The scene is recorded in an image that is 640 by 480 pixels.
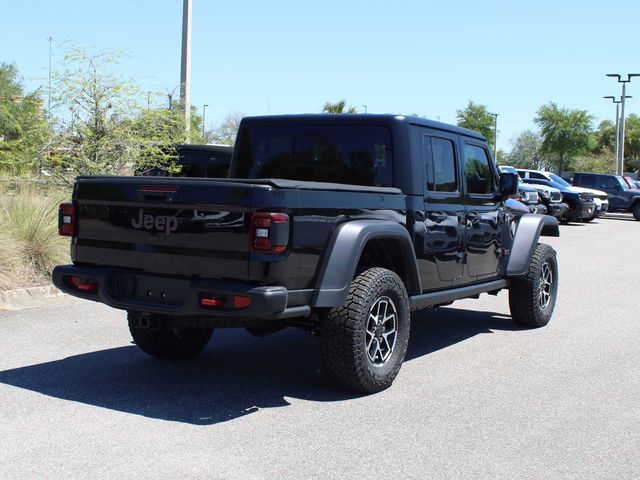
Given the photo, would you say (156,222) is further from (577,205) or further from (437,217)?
(577,205)

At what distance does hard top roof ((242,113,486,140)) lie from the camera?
6367 mm

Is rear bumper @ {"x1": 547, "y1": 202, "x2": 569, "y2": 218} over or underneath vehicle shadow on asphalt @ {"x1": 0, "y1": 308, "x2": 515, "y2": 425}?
over

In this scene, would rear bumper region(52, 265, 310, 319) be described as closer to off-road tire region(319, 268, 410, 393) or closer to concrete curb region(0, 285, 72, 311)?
off-road tire region(319, 268, 410, 393)

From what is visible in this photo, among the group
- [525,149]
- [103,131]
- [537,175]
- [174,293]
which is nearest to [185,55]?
[103,131]

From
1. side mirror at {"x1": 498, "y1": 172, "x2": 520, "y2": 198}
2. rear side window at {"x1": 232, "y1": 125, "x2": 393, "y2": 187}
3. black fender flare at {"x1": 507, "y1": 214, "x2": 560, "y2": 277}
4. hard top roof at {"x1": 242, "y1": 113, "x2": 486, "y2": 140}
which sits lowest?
black fender flare at {"x1": 507, "y1": 214, "x2": 560, "y2": 277}

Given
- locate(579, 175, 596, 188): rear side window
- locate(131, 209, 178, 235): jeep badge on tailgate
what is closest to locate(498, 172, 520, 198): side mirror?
locate(131, 209, 178, 235): jeep badge on tailgate

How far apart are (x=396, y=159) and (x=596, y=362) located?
2443 millimetres

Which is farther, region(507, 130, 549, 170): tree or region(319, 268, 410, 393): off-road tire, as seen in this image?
region(507, 130, 549, 170): tree

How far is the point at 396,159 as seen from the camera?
631cm

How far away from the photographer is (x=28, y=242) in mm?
9750

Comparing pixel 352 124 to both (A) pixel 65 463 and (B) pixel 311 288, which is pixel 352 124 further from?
(A) pixel 65 463

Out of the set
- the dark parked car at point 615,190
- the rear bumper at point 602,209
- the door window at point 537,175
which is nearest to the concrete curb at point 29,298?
the door window at point 537,175

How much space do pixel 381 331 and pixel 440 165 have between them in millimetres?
1686

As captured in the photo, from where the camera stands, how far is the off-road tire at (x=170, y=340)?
6449mm
